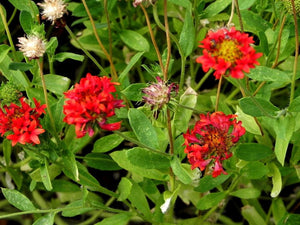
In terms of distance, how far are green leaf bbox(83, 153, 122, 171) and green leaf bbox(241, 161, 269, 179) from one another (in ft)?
1.40

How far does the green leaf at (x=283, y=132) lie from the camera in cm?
116

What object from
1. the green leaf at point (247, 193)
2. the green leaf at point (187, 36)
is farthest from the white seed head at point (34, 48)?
the green leaf at point (247, 193)

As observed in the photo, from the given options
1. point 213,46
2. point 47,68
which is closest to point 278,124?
point 213,46

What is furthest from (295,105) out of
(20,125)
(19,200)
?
(19,200)

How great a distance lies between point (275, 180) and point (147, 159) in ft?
1.28

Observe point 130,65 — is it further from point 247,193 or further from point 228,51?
point 247,193

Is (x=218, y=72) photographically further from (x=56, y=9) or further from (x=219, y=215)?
(x=219, y=215)

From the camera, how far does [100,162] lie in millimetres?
1537

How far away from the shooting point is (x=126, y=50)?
1.86 metres

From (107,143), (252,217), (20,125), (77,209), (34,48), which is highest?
(34,48)

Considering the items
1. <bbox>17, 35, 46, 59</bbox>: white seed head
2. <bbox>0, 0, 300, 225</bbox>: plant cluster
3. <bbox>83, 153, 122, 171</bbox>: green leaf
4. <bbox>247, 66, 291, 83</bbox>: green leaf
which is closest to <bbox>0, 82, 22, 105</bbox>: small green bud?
<bbox>0, 0, 300, 225</bbox>: plant cluster

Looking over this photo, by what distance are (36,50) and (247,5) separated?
→ 588mm

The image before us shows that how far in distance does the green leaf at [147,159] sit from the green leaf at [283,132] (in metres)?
0.29

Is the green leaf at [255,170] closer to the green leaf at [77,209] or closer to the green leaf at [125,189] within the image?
the green leaf at [125,189]
